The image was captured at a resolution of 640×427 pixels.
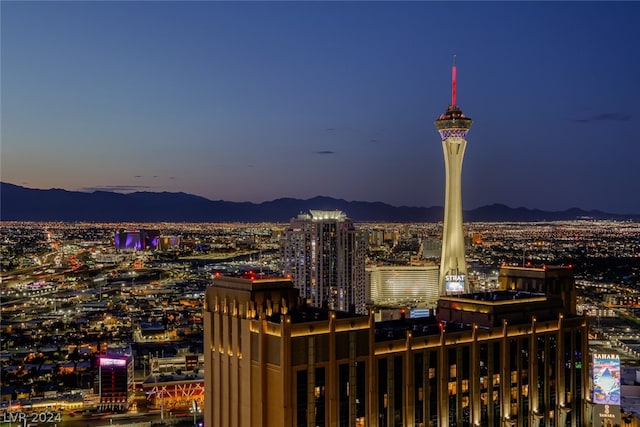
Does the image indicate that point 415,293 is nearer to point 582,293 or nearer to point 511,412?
point 582,293

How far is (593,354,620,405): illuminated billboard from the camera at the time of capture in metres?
57.2

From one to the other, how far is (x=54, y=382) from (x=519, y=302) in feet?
228

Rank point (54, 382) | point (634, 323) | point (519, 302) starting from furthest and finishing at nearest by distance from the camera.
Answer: point (634, 323), point (54, 382), point (519, 302)

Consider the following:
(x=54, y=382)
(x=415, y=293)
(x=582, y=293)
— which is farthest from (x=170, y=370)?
(x=582, y=293)

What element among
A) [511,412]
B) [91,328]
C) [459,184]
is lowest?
[91,328]

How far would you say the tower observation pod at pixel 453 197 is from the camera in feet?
350

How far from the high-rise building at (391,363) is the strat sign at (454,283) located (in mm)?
47995

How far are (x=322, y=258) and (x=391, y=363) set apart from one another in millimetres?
75559

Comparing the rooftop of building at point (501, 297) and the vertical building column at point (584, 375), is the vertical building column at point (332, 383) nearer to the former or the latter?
the rooftop of building at point (501, 297)

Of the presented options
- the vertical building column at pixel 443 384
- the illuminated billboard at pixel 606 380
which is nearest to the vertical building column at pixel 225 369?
the vertical building column at pixel 443 384

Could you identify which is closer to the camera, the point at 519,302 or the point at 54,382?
the point at 519,302

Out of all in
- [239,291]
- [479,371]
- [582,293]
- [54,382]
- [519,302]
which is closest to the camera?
[239,291]

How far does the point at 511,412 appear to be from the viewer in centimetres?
5031

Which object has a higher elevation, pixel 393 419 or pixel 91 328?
pixel 393 419
